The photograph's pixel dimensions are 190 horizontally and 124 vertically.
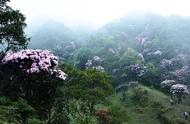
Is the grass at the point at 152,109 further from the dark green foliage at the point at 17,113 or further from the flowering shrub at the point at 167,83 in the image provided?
the dark green foliage at the point at 17,113

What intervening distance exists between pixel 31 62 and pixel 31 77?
1223mm

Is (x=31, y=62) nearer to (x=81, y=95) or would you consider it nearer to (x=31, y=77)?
(x=31, y=77)

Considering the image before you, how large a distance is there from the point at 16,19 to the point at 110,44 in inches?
2719

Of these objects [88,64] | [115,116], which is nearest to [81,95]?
[115,116]

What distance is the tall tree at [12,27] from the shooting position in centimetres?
3131

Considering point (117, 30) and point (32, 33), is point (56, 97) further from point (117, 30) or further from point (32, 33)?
point (32, 33)

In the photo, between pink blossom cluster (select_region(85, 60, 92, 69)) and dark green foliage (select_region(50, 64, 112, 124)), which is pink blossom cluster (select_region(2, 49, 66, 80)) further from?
pink blossom cluster (select_region(85, 60, 92, 69))

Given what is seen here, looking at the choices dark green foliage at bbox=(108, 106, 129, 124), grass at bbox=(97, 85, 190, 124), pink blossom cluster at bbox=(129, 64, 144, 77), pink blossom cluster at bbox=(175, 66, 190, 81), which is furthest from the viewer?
pink blossom cluster at bbox=(129, 64, 144, 77)

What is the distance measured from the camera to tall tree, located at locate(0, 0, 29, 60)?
31312 millimetres

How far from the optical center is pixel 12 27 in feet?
103

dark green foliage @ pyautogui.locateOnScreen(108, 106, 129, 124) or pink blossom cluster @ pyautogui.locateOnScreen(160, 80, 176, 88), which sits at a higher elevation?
pink blossom cluster @ pyautogui.locateOnScreen(160, 80, 176, 88)

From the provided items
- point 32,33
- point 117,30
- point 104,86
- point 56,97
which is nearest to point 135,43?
point 117,30

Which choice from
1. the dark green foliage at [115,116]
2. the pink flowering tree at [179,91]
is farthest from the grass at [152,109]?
the dark green foliage at [115,116]

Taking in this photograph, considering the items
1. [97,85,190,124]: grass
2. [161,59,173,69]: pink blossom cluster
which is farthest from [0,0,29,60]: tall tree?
[161,59,173,69]: pink blossom cluster
